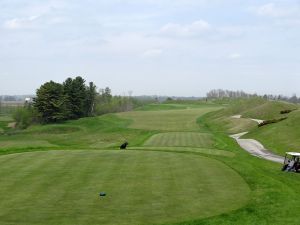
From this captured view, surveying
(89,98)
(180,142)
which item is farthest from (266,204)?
(89,98)

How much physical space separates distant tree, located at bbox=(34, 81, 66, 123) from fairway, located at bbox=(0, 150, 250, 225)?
8693 cm

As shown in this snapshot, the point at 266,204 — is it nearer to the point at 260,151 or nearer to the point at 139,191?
the point at 139,191

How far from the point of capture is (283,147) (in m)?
50.3

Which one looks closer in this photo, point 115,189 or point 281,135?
point 115,189

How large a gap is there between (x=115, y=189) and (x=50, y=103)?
98.2 m

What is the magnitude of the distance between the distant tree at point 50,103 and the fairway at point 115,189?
285 feet

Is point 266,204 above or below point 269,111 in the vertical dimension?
below

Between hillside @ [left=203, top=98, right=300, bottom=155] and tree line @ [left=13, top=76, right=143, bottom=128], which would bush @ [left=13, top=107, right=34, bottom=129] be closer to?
tree line @ [left=13, top=76, right=143, bottom=128]

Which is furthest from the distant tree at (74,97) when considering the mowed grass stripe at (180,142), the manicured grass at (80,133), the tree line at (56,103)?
the mowed grass stripe at (180,142)

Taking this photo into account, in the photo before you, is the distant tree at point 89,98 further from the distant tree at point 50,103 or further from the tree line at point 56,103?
the distant tree at point 50,103

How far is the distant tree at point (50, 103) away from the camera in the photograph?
115 meters

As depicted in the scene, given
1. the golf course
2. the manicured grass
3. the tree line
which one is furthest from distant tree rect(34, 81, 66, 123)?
the golf course

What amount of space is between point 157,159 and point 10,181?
34.4 feet

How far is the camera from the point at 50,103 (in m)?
115
